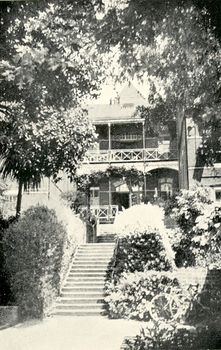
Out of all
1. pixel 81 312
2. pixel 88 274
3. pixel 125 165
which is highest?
pixel 125 165

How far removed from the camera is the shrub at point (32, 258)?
9.25 m

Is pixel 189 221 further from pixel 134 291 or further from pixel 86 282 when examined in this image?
pixel 86 282

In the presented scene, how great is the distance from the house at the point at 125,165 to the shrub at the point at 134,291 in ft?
4.99

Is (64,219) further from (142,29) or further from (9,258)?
(142,29)

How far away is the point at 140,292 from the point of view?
894cm

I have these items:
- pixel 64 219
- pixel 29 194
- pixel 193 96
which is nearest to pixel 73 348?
pixel 193 96

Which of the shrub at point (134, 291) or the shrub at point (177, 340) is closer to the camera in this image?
the shrub at point (177, 340)

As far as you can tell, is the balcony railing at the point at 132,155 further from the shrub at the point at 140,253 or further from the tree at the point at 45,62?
the tree at the point at 45,62

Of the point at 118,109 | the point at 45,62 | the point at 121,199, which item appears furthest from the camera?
the point at 118,109

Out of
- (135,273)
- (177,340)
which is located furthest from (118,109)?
(177,340)

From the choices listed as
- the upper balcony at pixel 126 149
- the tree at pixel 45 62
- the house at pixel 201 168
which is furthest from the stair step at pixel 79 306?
the tree at pixel 45 62

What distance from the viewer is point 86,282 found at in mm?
10359

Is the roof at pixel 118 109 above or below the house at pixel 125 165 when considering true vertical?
above

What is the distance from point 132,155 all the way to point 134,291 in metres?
4.33
